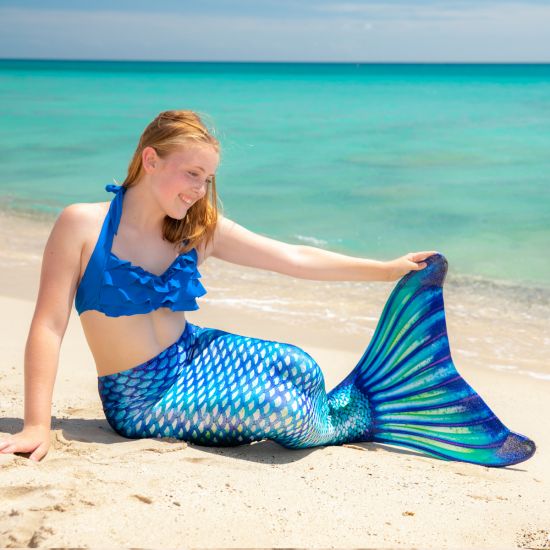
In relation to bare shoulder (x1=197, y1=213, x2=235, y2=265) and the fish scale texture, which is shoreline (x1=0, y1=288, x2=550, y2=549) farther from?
bare shoulder (x1=197, y1=213, x2=235, y2=265)

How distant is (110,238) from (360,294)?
116 inches

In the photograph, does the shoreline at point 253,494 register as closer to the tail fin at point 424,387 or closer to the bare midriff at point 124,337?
the tail fin at point 424,387

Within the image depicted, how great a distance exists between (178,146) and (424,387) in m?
1.19

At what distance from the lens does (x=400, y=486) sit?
247 cm

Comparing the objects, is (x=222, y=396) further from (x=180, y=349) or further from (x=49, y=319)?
(x=49, y=319)

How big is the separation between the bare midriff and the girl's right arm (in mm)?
136

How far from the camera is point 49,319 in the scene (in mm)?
2535

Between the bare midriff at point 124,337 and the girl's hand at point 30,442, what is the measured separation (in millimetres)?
302

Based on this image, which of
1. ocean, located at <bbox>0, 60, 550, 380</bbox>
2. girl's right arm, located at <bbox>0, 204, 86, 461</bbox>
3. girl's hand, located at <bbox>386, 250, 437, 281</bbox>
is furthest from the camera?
ocean, located at <bbox>0, 60, 550, 380</bbox>

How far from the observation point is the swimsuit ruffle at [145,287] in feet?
8.56

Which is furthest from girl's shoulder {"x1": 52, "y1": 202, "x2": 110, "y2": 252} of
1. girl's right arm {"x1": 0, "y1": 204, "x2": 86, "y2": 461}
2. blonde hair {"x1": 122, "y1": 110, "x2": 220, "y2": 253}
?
blonde hair {"x1": 122, "y1": 110, "x2": 220, "y2": 253}

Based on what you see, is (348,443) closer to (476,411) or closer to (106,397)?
(476,411)

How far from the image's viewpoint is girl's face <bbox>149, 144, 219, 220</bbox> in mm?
2626

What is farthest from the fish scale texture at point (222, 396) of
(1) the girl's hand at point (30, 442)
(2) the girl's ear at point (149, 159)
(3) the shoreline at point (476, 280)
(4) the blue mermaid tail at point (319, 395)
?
(3) the shoreline at point (476, 280)
